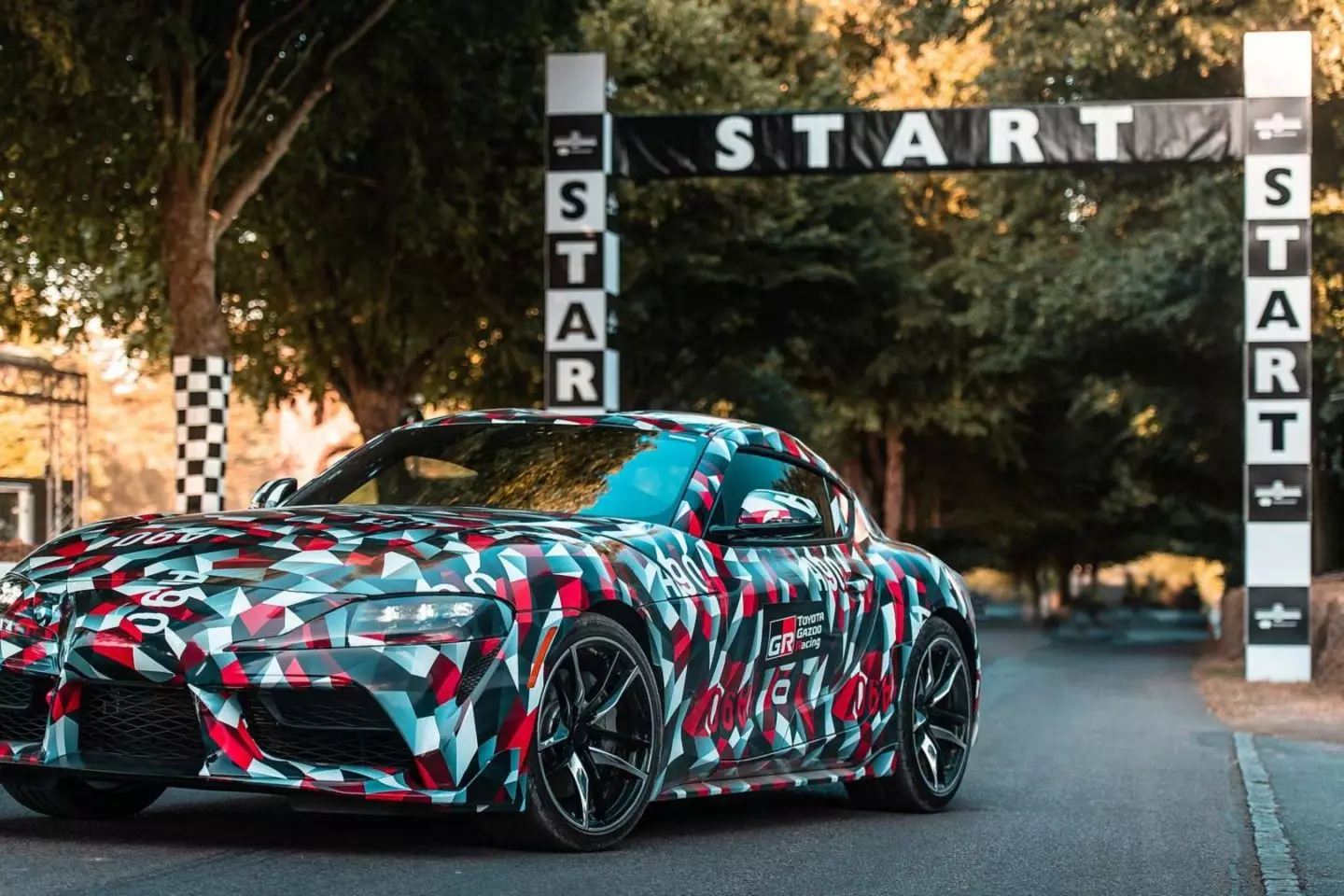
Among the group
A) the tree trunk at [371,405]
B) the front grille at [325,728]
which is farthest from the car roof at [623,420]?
the tree trunk at [371,405]

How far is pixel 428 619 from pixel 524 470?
5.18ft

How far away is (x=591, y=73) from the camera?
66.9 feet

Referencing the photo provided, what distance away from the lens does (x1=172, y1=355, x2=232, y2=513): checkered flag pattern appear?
2095cm

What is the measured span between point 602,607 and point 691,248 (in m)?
26.0

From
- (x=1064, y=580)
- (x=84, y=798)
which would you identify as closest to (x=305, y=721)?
(x=84, y=798)

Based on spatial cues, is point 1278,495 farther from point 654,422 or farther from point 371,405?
point 371,405

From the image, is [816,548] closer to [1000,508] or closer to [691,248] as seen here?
[691,248]

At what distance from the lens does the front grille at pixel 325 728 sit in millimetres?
6004

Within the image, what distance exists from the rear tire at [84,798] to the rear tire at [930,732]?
2.78 meters

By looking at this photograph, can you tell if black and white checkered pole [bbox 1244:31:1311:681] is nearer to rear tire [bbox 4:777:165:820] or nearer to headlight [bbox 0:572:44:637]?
rear tire [bbox 4:777:165:820]

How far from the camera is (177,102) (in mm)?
20438

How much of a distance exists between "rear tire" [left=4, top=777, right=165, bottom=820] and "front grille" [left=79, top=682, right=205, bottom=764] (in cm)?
67

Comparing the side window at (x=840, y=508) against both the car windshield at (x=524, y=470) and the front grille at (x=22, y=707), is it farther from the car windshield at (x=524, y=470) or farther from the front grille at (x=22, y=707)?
the front grille at (x=22, y=707)

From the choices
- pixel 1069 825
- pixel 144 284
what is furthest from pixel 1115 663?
pixel 1069 825
